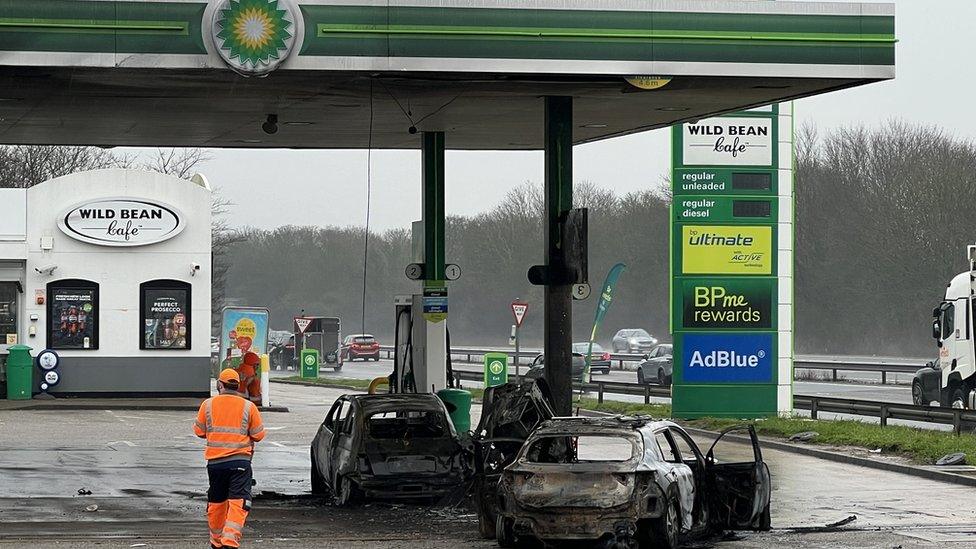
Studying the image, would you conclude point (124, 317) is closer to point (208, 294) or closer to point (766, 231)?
point (208, 294)

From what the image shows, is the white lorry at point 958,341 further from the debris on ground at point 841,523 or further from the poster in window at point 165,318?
the poster in window at point 165,318

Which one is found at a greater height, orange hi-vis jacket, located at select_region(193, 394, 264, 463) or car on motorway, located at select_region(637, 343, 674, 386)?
orange hi-vis jacket, located at select_region(193, 394, 264, 463)

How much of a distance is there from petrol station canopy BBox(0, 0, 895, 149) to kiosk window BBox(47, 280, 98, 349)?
50.1ft

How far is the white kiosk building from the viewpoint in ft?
115

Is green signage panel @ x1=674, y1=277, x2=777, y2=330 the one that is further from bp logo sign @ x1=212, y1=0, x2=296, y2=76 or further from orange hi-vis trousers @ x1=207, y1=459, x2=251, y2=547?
orange hi-vis trousers @ x1=207, y1=459, x2=251, y2=547

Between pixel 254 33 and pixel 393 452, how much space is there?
5056 millimetres

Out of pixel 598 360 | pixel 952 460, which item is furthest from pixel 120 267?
pixel 598 360

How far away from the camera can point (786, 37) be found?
17.4 meters

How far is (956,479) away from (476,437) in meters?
7.22

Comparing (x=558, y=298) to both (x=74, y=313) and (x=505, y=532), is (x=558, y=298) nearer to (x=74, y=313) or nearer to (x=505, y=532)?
(x=505, y=532)

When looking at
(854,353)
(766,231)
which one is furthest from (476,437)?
(854,353)

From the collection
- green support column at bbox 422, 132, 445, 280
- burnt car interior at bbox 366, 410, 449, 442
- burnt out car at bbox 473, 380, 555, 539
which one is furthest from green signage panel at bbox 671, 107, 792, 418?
burnt car interior at bbox 366, 410, 449, 442

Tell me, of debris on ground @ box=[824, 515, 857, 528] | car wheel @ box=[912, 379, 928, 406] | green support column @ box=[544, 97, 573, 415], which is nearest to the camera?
debris on ground @ box=[824, 515, 857, 528]

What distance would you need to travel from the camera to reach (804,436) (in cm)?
2681
